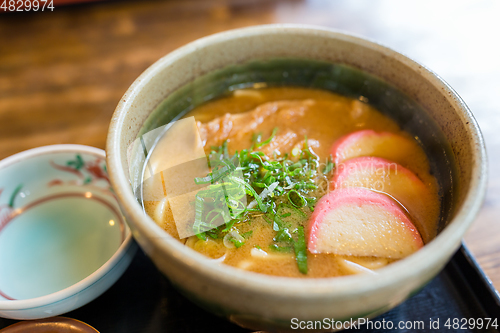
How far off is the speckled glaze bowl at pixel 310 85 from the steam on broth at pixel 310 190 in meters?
0.09

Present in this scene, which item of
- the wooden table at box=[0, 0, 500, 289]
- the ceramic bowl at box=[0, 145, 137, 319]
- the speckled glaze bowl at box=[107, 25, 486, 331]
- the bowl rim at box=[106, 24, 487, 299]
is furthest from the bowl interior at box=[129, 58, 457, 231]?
the wooden table at box=[0, 0, 500, 289]

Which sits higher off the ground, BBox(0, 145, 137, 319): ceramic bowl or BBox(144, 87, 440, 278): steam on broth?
BBox(144, 87, 440, 278): steam on broth

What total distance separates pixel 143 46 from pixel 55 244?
1.66 meters

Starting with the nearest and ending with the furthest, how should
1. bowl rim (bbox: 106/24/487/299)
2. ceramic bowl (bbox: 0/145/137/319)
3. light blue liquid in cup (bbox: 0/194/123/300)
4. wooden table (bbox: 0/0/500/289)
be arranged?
bowl rim (bbox: 106/24/487/299), ceramic bowl (bbox: 0/145/137/319), light blue liquid in cup (bbox: 0/194/123/300), wooden table (bbox: 0/0/500/289)

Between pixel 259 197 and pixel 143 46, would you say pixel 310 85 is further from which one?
pixel 143 46

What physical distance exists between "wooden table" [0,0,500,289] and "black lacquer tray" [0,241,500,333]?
44cm

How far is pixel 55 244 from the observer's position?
138 centimetres

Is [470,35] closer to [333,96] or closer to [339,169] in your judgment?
[333,96]

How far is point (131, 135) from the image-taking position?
1.27 meters

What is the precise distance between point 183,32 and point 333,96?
1.46 metres

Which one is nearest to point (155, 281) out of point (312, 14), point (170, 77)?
point (170, 77)

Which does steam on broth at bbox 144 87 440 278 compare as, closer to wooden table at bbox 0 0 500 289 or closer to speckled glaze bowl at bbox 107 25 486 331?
speckled glaze bowl at bbox 107 25 486 331

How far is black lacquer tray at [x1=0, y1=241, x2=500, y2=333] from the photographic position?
1180 millimetres
